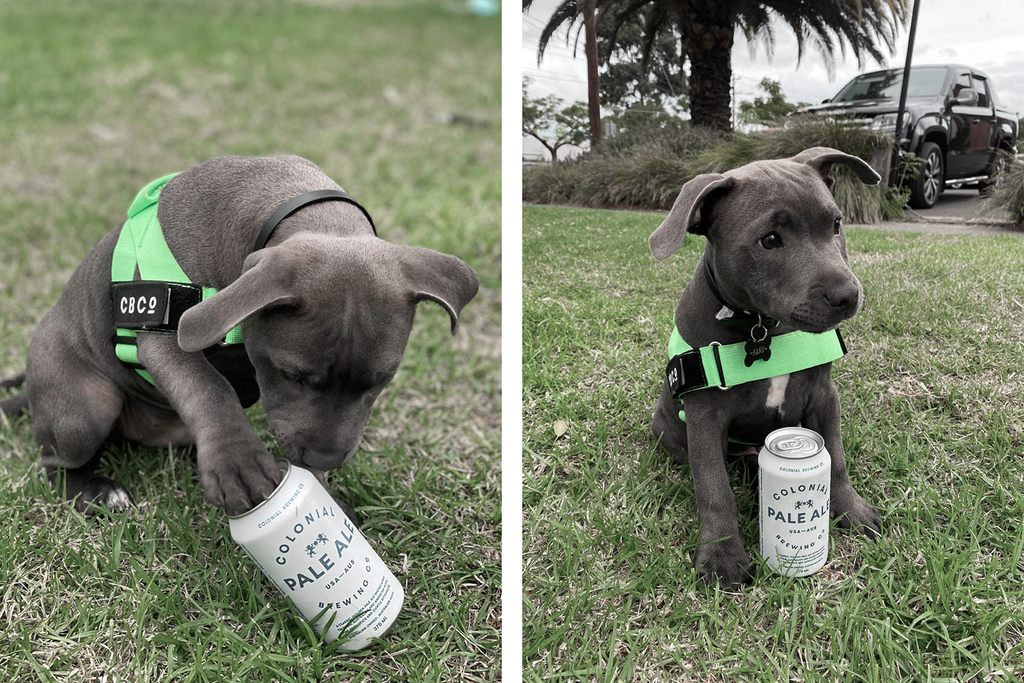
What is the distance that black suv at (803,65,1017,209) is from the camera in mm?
2207

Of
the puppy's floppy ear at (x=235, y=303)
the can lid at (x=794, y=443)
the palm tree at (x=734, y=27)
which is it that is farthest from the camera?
the can lid at (x=794, y=443)

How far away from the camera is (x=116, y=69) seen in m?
8.89

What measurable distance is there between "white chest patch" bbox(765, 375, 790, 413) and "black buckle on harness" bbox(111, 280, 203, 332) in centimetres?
188

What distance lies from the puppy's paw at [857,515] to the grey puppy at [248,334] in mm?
1291

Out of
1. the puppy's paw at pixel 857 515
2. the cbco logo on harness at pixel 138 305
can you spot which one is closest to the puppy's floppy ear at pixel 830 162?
the puppy's paw at pixel 857 515

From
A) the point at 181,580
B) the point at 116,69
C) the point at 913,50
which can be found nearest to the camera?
the point at 913,50

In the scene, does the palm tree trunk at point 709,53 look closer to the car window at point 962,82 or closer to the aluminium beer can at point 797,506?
the car window at point 962,82

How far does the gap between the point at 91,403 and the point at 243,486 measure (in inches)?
40.4

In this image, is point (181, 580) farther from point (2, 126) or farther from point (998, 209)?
point (2, 126)

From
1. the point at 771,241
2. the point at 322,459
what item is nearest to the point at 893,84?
the point at 771,241

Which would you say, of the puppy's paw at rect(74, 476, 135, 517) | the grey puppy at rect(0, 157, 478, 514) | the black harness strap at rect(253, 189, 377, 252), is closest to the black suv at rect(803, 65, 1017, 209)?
the grey puppy at rect(0, 157, 478, 514)

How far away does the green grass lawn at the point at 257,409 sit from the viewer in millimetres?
2598

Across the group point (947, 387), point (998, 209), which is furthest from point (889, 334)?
point (998, 209)

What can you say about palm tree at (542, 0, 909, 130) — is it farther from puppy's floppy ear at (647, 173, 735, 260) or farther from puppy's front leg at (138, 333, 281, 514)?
puppy's front leg at (138, 333, 281, 514)
